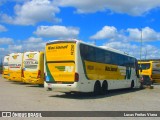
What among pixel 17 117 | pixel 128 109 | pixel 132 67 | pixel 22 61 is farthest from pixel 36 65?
pixel 17 117

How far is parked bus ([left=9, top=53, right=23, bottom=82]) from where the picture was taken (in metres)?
29.2

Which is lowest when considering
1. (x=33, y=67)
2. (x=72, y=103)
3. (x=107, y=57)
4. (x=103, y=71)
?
(x=72, y=103)

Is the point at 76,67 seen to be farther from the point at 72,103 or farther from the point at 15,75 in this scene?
the point at 15,75

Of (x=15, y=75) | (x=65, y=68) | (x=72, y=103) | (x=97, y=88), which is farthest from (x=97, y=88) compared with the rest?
(x=15, y=75)

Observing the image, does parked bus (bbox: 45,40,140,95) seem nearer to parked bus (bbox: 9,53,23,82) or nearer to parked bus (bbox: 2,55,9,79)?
parked bus (bbox: 9,53,23,82)

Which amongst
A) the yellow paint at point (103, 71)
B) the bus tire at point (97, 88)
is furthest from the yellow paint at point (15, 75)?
the bus tire at point (97, 88)

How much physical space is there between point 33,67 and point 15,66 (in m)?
3.10

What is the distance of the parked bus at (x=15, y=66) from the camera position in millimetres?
29177

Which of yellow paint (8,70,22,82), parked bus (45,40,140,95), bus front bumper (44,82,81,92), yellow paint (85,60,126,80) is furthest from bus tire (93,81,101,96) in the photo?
yellow paint (8,70,22,82)

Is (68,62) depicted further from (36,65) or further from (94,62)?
(36,65)

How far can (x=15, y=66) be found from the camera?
29656 mm

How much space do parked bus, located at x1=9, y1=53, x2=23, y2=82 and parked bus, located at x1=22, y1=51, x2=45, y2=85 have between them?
1.14m

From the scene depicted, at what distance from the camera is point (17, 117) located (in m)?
11.2

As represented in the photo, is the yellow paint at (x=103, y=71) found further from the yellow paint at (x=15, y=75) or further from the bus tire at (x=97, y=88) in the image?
the yellow paint at (x=15, y=75)
